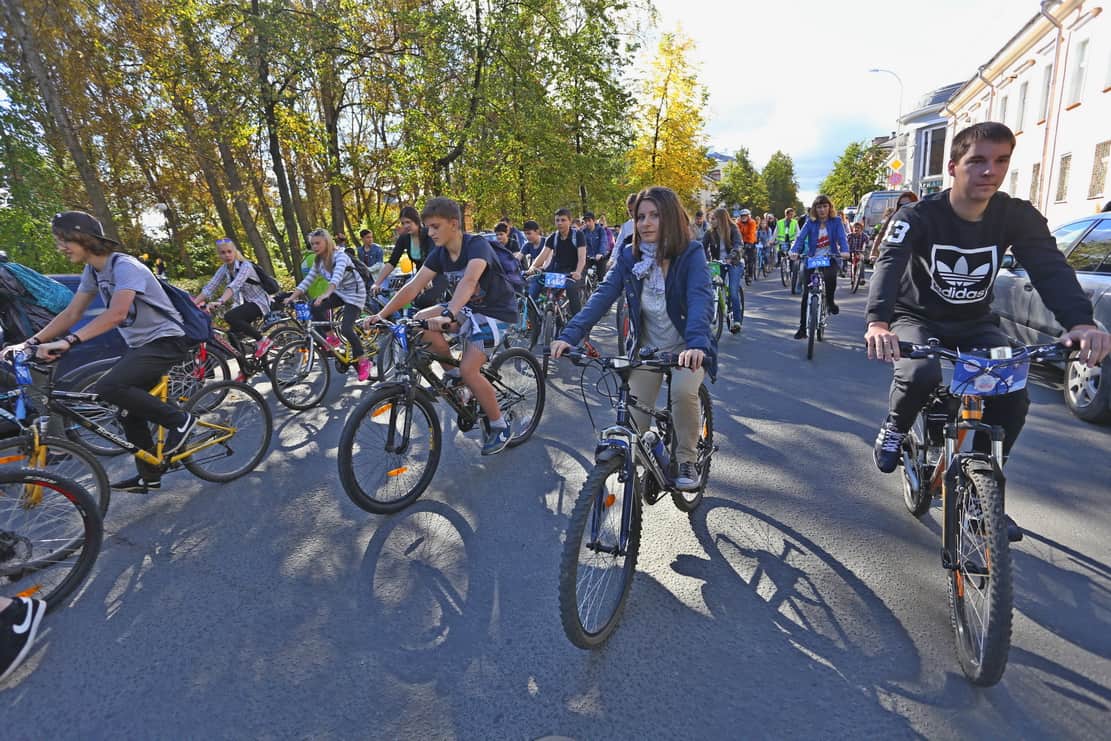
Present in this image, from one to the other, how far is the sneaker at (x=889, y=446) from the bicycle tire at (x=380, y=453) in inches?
107

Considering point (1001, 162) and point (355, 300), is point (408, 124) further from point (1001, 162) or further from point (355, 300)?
point (1001, 162)

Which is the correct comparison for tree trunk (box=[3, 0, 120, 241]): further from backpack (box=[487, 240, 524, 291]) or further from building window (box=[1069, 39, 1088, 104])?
building window (box=[1069, 39, 1088, 104])

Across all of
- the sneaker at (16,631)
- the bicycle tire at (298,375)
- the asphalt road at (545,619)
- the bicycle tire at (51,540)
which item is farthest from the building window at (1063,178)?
the sneaker at (16,631)

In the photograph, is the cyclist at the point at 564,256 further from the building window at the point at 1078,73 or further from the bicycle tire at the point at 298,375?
the building window at the point at 1078,73

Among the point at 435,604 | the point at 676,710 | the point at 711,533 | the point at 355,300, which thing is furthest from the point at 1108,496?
the point at 355,300

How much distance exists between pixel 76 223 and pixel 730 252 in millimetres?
8109

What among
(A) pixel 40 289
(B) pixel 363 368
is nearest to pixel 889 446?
(B) pixel 363 368

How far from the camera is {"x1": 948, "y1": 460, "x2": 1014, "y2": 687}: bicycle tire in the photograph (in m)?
2.10

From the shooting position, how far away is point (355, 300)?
284 inches

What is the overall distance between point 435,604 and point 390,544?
718 mm

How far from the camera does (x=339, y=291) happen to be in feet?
23.3

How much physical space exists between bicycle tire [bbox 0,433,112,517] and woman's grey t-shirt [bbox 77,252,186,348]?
0.83 meters

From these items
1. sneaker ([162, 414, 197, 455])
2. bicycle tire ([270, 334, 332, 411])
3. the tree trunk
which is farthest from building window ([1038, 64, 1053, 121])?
the tree trunk

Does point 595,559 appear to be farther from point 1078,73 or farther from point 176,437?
point 1078,73
